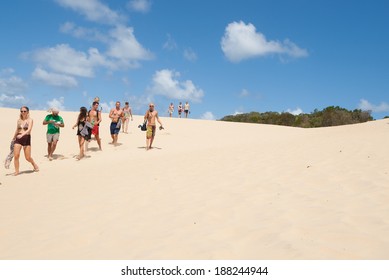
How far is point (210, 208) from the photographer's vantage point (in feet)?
16.3

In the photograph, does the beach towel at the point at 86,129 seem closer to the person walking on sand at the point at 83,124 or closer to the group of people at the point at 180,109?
the person walking on sand at the point at 83,124

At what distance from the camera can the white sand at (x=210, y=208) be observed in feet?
11.5

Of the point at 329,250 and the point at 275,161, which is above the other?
the point at 275,161

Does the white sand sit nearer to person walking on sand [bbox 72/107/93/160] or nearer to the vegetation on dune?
person walking on sand [bbox 72/107/93/160]

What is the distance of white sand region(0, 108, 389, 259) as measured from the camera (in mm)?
3516

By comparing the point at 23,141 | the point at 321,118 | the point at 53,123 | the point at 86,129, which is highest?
the point at 321,118

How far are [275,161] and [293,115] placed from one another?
1851 inches

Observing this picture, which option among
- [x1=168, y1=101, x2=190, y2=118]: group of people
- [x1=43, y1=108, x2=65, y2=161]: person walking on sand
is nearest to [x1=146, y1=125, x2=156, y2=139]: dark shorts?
[x1=43, y1=108, x2=65, y2=161]: person walking on sand

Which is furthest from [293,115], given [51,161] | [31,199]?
[31,199]

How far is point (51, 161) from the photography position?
1122 centimetres

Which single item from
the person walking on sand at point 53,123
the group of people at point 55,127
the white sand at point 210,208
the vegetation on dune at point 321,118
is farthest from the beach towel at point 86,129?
the vegetation on dune at point 321,118

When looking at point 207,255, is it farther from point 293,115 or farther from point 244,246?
point 293,115

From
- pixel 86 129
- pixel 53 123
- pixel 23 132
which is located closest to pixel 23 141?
pixel 23 132

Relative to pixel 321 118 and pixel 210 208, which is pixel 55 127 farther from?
pixel 321 118
